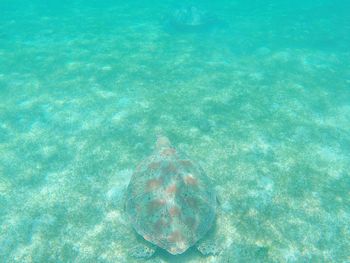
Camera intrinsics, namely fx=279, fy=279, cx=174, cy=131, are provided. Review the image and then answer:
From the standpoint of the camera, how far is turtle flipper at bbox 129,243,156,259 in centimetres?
597

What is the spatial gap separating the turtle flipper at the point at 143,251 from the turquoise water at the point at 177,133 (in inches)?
6.3

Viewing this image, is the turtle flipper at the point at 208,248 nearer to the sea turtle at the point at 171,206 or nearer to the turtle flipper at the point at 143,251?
the sea turtle at the point at 171,206

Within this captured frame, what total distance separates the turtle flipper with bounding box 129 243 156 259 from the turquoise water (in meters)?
0.16

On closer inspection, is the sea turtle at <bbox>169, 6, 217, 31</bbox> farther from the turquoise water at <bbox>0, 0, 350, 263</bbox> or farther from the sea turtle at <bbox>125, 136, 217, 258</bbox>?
the sea turtle at <bbox>125, 136, 217, 258</bbox>

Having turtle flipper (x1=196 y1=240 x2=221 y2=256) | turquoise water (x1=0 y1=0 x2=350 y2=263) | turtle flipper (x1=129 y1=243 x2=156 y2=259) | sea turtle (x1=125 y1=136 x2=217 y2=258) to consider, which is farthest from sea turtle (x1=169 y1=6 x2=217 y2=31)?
turtle flipper (x1=129 y1=243 x2=156 y2=259)

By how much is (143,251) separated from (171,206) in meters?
1.19

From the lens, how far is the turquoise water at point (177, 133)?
658 centimetres

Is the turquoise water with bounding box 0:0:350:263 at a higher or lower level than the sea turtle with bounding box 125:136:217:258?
lower

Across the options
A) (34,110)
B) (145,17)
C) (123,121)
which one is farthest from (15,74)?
(145,17)

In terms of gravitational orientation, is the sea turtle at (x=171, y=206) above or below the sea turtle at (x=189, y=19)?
above

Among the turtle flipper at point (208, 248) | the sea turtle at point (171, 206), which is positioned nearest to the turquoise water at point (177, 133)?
the turtle flipper at point (208, 248)

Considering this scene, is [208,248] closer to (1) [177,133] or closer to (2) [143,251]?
(2) [143,251]

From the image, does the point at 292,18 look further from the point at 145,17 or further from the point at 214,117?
the point at 214,117

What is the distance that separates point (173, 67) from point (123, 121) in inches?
210
